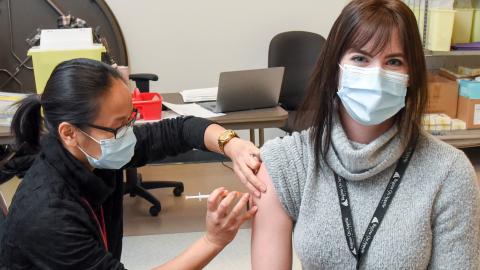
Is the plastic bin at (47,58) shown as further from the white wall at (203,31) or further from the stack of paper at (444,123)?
the stack of paper at (444,123)

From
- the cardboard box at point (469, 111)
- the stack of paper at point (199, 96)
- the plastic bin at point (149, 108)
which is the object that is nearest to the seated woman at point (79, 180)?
the plastic bin at point (149, 108)

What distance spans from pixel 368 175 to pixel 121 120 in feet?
2.24

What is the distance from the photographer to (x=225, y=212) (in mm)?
1348

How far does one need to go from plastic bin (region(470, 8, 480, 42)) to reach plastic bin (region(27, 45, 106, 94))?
259 centimetres

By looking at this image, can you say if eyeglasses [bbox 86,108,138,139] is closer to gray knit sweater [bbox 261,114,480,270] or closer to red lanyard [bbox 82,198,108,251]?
red lanyard [bbox 82,198,108,251]

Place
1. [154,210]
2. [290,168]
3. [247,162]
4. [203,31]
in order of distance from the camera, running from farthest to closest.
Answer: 1. [203,31]
2. [154,210]
3. [247,162]
4. [290,168]

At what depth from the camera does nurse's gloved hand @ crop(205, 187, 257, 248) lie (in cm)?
132

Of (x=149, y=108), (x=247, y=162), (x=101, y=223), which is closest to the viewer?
(x=247, y=162)

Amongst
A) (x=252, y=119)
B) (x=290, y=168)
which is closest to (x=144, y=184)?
(x=252, y=119)

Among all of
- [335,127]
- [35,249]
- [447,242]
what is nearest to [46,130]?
[35,249]

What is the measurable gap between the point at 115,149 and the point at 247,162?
379mm

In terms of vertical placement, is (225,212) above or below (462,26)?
below

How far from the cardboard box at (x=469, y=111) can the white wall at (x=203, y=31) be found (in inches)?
46.1

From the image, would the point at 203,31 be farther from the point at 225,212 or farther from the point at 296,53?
the point at 225,212
